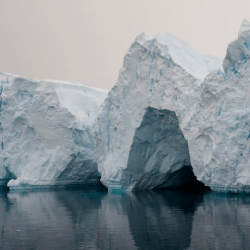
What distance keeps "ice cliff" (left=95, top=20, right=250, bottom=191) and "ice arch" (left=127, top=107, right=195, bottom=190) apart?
0.15ft

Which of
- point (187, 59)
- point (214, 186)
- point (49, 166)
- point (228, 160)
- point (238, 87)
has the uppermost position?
point (187, 59)

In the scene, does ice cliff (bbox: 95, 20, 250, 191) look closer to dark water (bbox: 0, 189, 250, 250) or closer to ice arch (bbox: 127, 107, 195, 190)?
ice arch (bbox: 127, 107, 195, 190)

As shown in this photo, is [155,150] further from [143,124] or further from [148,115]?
[148,115]

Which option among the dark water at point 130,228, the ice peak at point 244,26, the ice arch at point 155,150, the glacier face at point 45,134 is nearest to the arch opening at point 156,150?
the ice arch at point 155,150

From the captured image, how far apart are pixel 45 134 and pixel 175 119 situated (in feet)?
29.5

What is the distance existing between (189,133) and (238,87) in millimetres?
2595

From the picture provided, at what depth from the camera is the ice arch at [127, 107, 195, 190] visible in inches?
734

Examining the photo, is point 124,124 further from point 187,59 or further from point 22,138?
point 22,138

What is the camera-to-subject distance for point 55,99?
79.0 ft

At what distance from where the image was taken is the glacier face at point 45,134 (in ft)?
76.2

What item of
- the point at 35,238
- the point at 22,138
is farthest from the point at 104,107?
the point at 35,238

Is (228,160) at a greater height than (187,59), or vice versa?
(187,59)

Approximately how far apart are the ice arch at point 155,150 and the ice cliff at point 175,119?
45 millimetres

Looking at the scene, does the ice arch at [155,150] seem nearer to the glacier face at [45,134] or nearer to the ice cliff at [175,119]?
the ice cliff at [175,119]
